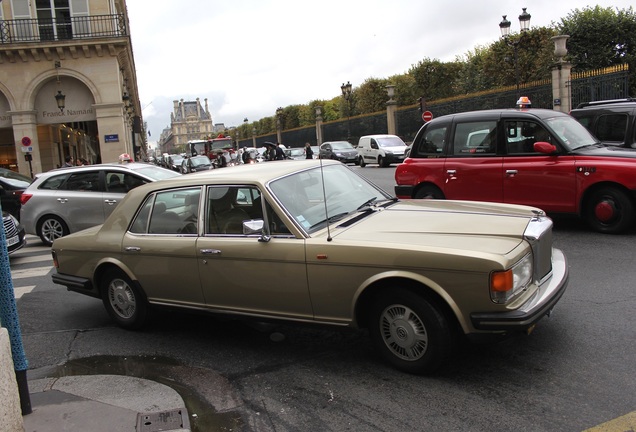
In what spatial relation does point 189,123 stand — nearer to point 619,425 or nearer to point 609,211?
point 609,211

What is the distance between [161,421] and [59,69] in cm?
2802

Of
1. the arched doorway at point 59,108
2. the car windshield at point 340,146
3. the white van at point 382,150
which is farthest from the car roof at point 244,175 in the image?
the car windshield at point 340,146

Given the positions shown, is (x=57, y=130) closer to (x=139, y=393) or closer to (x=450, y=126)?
(x=450, y=126)

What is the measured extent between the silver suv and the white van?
1799 centimetres

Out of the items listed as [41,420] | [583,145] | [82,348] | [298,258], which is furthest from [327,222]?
[583,145]

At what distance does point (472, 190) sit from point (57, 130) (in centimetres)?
3056

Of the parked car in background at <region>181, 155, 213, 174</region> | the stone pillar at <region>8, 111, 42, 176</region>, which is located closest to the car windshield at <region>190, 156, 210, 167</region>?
the parked car in background at <region>181, 155, 213, 174</region>

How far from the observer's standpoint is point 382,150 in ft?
91.9

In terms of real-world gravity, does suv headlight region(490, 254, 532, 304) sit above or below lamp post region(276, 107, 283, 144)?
below

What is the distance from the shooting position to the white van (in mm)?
27719

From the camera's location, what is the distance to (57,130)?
32719mm

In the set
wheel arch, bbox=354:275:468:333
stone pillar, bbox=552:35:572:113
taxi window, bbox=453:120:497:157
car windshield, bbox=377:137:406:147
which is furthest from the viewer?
car windshield, bbox=377:137:406:147

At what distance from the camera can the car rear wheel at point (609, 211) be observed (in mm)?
7766

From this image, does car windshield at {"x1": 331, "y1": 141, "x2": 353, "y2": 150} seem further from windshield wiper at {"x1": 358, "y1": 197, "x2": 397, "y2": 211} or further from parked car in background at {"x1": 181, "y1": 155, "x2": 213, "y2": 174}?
windshield wiper at {"x1": 358, "y1": 197, "x2": 397, "y2": 211}
